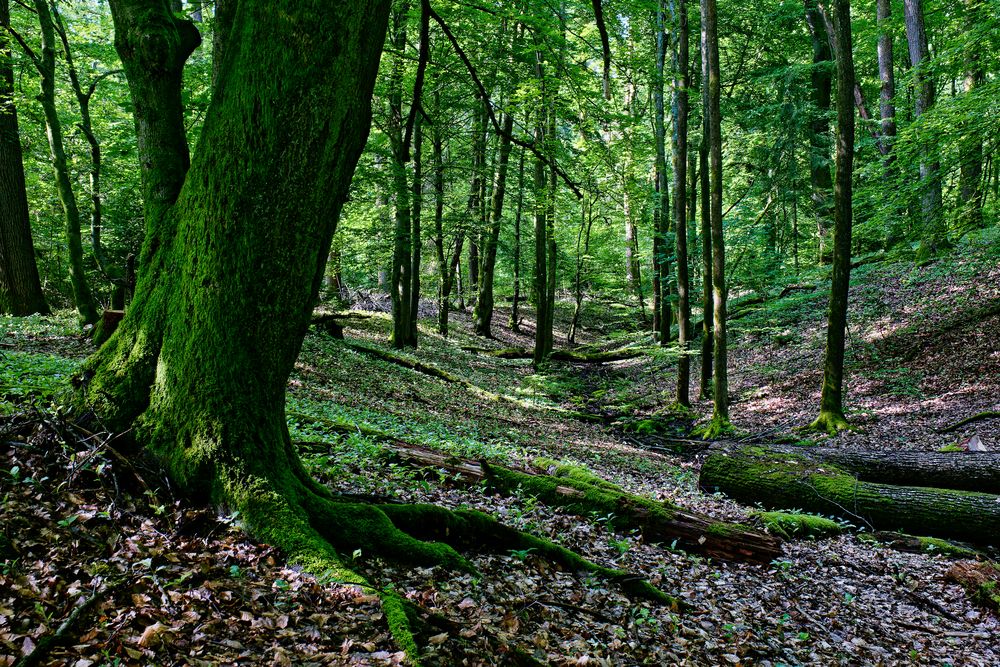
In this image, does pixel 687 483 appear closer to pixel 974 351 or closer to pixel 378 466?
pixel 378 466

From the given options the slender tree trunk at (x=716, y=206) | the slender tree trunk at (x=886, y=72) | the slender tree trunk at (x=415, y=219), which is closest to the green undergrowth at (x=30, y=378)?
the slender tree trunk at (x=415, y=219)

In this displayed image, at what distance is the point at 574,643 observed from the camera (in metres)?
3.32

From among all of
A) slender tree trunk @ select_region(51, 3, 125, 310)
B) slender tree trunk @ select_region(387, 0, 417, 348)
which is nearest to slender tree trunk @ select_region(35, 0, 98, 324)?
slender tree trunk @ select_region(51, 3, 125, 310)

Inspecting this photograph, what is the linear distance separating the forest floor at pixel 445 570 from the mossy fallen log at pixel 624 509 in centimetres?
16

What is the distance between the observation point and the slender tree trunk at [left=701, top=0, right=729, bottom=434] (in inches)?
431

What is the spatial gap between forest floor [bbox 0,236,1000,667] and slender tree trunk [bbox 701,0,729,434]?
104cm

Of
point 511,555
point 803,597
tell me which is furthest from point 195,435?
point 803,597

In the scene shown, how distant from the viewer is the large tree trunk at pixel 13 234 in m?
11.5

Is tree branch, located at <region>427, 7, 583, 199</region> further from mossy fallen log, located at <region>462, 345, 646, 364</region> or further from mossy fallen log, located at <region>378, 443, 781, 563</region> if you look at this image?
mossy fallen log, located at <region>462, 345, 646, 364</region>

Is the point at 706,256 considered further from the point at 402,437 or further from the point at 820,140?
the point at 820,140

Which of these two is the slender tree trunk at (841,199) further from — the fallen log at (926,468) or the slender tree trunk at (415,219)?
the slender tree trunk at (415,219)

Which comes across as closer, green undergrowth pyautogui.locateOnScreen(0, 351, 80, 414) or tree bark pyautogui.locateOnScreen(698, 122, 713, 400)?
green undergrowth pyautogui.locateOnScreen(0, 351, 80, 414)

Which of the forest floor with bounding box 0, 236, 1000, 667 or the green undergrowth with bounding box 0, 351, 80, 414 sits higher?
the green undergrowth with bounding box 0, 351, 80, 414

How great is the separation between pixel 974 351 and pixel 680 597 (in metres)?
11.1
